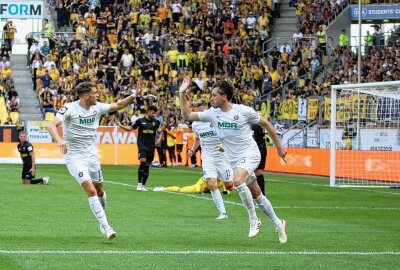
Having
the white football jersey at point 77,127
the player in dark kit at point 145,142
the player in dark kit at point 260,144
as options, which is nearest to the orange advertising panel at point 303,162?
the player in dark kit at point 145,142

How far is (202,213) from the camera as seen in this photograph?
2095 centimetres

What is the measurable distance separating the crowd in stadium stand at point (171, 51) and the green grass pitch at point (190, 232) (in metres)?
22.0

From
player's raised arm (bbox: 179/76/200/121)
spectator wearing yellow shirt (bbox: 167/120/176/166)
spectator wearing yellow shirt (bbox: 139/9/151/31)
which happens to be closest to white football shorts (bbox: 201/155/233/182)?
player's raised arm (bbox: 179/76/200/121)

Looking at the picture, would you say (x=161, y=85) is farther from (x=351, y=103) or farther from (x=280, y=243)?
(x=280, y=243)

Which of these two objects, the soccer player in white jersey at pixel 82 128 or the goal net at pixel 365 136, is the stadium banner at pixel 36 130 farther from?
the soccer player in white jersey at pixel 82 128

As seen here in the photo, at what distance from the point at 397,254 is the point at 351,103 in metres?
19.8

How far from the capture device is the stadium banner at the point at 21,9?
4819 cm

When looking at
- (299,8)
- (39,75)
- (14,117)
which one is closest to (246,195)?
(14,117)

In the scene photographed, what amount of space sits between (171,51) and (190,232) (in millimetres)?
37135

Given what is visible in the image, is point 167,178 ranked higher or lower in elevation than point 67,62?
lower

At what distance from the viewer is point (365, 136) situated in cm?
3391

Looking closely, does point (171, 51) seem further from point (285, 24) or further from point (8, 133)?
point (8, 133)

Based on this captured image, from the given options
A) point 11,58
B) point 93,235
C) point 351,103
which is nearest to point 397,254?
point 93,235

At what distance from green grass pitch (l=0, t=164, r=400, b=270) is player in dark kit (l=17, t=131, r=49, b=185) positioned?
192cm
